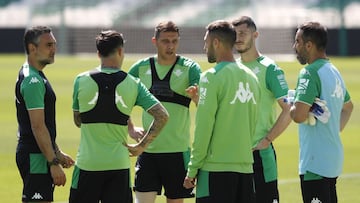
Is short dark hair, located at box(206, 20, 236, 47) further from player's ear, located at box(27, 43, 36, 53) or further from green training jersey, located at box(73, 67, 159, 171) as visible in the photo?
player's ear, located at box(27, 43, 36, 53)

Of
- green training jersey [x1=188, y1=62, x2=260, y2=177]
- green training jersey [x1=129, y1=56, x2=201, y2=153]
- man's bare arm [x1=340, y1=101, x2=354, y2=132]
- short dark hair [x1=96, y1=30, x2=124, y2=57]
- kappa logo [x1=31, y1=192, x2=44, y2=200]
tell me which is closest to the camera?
green training jersey [x1=188, y1=62, x2=260, y2=177]

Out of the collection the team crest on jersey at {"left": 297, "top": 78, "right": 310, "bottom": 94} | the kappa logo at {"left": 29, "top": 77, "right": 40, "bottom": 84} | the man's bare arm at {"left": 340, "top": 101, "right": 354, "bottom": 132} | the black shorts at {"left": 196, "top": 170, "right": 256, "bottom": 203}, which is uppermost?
the kappa logo at {"left": 29, "top": 77, "right": 40, "bottom": 84}

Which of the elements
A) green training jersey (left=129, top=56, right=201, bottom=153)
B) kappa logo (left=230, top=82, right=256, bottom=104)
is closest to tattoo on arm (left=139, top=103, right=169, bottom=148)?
kappa logo (left=230, top=82, right=256, bottom=104)

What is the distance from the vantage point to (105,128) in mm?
8617

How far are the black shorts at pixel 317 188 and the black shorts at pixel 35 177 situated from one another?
2346mm

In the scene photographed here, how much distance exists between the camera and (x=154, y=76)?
1045 centimetres

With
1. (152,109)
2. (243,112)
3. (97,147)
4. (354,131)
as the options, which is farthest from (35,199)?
(354,131)

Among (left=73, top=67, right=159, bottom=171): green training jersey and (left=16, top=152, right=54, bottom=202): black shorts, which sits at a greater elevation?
(left=73, top=67, right=159, bottom=171): green training jersey

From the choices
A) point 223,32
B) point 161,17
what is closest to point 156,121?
point 223,32

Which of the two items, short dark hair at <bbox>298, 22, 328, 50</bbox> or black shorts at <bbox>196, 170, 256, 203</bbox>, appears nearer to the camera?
black shorts at <bbox>196, 170, 256, 203</bbox>

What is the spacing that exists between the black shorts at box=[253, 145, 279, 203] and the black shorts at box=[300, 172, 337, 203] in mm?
955

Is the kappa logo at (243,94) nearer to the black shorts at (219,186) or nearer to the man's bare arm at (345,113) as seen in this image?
the black shorts at (219,186)

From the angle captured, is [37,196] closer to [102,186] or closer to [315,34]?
[102,186]

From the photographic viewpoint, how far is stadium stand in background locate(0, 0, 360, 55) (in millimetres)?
50781
